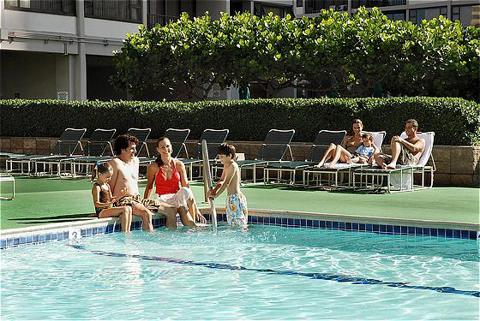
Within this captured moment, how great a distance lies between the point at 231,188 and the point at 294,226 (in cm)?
90

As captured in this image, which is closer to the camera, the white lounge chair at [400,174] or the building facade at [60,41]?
the white lounge chair at [400,174]

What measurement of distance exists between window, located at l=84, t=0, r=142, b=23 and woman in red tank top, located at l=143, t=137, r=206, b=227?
21.6 meters

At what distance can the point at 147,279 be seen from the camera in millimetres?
7867

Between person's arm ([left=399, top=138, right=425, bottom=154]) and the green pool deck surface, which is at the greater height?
person's arm ([left=399, top=138, right=425, bottom=154])

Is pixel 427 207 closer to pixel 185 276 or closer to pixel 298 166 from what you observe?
pixel 298 166

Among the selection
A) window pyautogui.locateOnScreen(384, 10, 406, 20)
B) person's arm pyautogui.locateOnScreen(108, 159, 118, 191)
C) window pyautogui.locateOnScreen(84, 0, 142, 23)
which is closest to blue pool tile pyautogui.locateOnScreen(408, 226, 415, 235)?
person's arm pyautogui.locateOnScreen(108, 159, 118, 191)

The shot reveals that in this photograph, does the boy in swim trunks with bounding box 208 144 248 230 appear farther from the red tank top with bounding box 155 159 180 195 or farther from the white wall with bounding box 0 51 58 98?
the white wall with bounding box 0 51 58 98

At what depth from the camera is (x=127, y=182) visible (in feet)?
34.0

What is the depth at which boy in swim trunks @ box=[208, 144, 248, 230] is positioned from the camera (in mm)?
10406

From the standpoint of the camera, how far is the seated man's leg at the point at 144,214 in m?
10.3

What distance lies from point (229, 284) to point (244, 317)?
1.17 metres

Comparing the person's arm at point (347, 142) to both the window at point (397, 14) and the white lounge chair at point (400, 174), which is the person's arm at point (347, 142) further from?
the window at point (397, 14)

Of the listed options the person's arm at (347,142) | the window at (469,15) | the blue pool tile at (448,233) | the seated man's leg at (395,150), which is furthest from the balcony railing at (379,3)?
the blue pool tile at (448,233)

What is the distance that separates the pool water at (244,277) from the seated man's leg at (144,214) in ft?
0.42
